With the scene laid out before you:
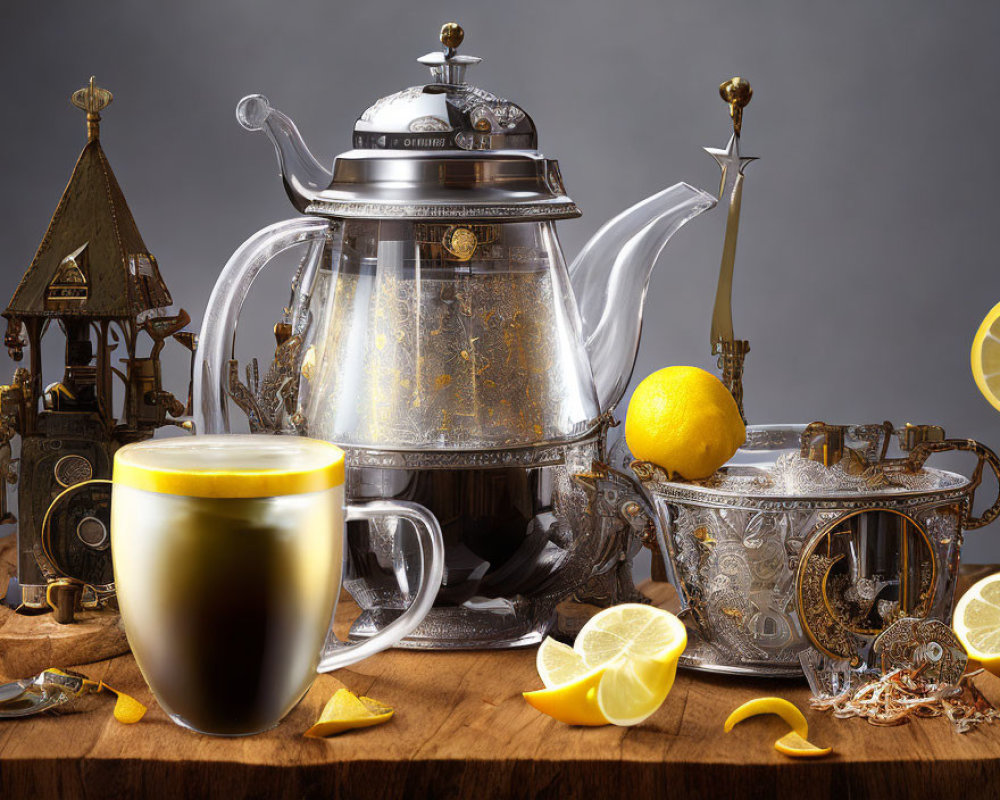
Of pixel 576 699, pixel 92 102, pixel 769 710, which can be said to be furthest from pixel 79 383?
pixel 769 710

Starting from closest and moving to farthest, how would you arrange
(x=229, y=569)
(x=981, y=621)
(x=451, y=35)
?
1. (x=229, y=569)
2. (x=981, y=621)
3. (x=451, y=35)

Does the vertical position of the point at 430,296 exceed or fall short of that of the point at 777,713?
it exceeds it

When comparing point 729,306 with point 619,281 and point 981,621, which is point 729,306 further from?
point 981,621

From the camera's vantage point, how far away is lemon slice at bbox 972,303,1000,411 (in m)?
1.05

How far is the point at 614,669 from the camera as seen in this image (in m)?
0.85

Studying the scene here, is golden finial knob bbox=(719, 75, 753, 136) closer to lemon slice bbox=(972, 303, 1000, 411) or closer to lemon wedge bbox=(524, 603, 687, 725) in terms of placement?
lemon slice bbox=(972, 303, 1000, 411)

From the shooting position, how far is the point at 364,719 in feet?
2.79

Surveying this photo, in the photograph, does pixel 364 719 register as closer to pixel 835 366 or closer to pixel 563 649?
pixel 563 649

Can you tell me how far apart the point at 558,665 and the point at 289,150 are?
0.45 m

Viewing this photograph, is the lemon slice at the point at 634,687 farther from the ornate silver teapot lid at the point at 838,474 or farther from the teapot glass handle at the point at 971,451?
the teapot glass handle at the point at 971,451

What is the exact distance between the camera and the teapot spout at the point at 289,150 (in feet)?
3.43

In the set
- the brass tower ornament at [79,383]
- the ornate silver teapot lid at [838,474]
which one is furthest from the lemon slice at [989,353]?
the brass tower ornament at [79,383]

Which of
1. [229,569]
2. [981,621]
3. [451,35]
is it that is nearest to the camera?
[229,569]

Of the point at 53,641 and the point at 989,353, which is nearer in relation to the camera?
the point at 53,641
